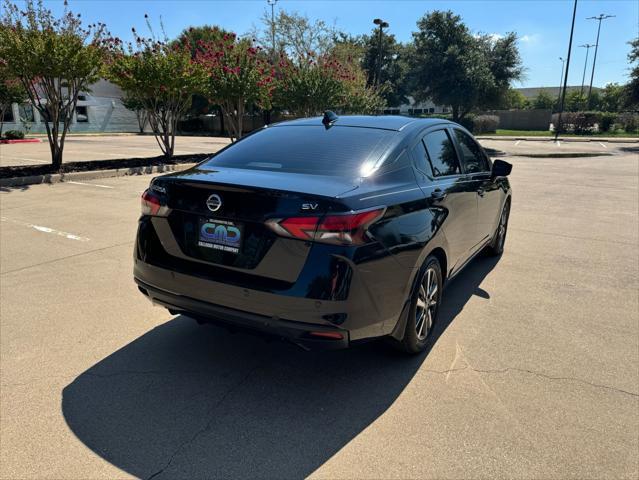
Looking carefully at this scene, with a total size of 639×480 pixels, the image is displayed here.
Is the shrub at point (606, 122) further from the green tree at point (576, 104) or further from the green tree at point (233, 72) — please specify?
the green tree at point (576, 104)

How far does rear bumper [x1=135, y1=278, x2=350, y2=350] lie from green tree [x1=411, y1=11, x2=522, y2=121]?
94.6 ft

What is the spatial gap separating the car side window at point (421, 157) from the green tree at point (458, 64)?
1075 inches

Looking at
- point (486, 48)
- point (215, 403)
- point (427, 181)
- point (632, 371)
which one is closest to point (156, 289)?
point (215, 403)

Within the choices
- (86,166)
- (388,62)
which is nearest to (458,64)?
(86,166)

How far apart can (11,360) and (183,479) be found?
1.83m

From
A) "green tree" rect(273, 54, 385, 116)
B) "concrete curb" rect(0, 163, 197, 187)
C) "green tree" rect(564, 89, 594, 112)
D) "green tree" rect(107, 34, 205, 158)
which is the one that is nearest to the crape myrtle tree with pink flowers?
"green tree" rect(107, 34, 205, 158)

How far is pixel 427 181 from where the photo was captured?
347 cm

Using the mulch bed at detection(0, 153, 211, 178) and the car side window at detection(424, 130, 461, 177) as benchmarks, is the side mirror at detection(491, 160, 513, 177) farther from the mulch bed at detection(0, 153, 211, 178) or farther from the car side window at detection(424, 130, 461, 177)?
the mulch bed at detection(0, 153, 211, 178)

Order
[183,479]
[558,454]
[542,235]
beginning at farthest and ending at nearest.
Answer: [542,235], [558,454], [183,479]

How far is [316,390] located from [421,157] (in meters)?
1.85

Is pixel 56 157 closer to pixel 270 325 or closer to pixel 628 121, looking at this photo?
pixel 270 325

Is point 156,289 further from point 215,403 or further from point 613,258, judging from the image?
point 613,258

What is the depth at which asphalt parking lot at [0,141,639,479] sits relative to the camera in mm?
2398

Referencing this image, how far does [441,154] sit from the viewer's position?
13.1ft
